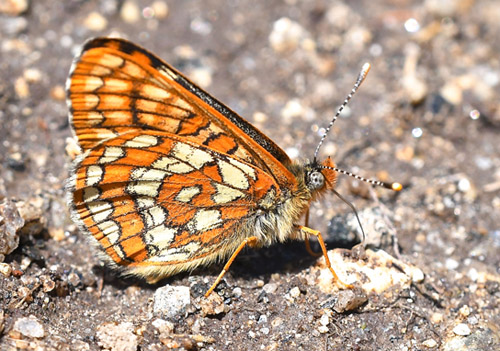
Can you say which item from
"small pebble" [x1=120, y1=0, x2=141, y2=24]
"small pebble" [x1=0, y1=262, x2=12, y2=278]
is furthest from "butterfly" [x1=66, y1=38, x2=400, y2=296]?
"small pebble" [x1=120, y1=0, x2=141, y2=24]

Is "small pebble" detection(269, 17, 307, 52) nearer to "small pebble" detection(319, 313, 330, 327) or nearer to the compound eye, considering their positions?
the compound eye

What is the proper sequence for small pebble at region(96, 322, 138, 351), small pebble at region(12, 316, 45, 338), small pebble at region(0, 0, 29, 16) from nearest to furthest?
small pebble at region(12, 316, 45, 338), small pebble at region(96, 322, 138, 351), small pebble at region(0, 0, 29, 16)

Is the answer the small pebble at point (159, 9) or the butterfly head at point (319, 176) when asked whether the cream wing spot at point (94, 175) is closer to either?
the butterfly head at point (319, 176)

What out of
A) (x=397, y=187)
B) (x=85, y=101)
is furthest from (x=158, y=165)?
(x=397, y=187)

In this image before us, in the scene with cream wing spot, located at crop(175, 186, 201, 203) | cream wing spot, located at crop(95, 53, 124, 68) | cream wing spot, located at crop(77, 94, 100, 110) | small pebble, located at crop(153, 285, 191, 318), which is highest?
cream wing spot, located at crop(95, 53, 124, 68)

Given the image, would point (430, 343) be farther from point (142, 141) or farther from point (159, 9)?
point (159, 9)

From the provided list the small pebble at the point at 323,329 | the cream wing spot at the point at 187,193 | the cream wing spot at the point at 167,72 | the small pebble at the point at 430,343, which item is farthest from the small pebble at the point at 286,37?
the small pebble at the point at 430,343
